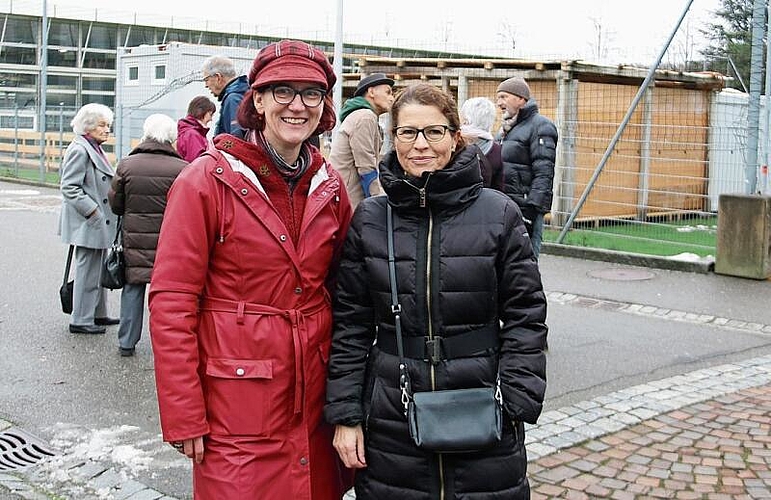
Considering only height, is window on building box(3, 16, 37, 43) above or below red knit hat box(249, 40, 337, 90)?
above

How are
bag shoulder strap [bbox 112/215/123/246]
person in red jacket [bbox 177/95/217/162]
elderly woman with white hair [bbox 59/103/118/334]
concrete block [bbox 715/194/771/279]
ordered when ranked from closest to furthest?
bag shoulder strap [bbox 112/215/123/246]
elderly woman with white hair [bbox 59/103/118/334]
person in red jacket [bbox 177/95/217/162]
concrete block [bbox 715/194/771/279]

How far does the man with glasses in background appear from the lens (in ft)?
24.9

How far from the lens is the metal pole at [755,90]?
38.0ft

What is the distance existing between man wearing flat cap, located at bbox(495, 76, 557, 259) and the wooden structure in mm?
6440

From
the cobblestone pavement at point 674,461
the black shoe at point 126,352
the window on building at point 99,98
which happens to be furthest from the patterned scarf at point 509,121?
the window on building at point 99,98

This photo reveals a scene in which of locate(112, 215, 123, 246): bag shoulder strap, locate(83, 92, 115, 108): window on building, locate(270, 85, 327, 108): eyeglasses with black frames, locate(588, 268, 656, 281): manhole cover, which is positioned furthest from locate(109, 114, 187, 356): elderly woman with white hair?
locate(83, 92, 115, 108): window on building

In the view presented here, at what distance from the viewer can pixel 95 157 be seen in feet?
28.0

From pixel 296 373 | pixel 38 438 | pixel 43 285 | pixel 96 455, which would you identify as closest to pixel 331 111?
pixel 296 373

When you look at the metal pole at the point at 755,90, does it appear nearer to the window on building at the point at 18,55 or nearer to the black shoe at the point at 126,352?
the black shoe at the point at 126,352

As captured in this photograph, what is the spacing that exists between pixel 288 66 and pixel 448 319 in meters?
0.96

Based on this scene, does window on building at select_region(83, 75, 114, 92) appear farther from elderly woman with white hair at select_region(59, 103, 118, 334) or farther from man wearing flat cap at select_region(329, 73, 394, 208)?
man wearing flat cap at select_region(329, 73, 394, 208)

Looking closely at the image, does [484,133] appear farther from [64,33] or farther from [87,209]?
[64,33]

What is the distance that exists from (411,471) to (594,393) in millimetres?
4127

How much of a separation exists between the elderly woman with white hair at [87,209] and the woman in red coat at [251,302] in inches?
222
